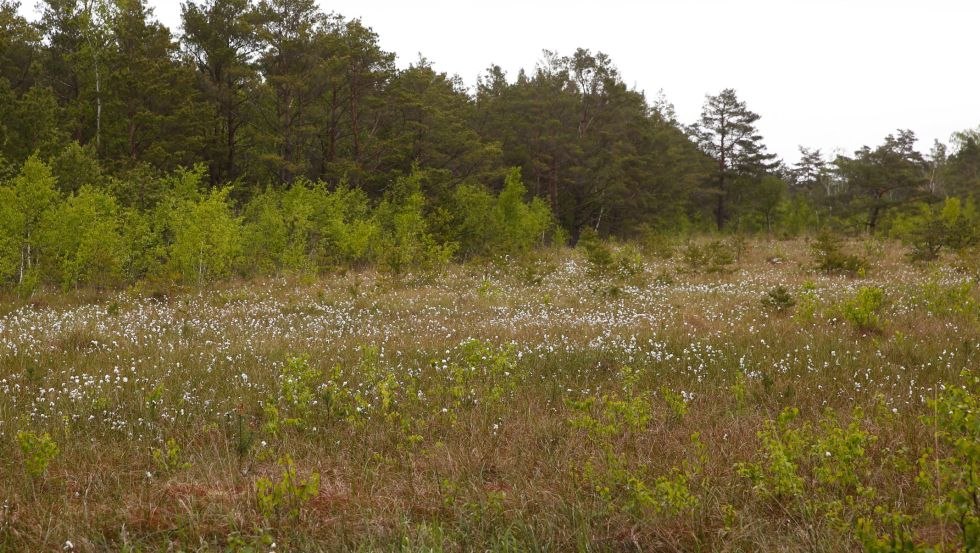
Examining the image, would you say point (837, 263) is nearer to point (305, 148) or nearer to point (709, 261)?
point (709, 261)

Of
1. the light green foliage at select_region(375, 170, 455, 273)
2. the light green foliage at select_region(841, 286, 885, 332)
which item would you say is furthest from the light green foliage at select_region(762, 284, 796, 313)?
the light green foliage at select_region(375, 170, 455, 273)

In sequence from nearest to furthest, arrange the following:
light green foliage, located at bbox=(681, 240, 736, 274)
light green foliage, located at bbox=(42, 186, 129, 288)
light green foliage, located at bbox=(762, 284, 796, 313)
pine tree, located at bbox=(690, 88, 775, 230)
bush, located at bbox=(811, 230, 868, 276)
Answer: light green foliage, located at bbox=(762, 284, 796, 313) → light green foliage, located at bbox=(42, 186, 129, 288) → bush, located at bbox=(811, 230, 868, 276) → light green foliage, located at bbox=(681, 240, 736, 274) → pine tree, located at bbox=(690, 88, 775, 230)

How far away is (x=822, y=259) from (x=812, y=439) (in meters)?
15.5

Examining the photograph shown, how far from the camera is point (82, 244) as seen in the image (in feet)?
46.2

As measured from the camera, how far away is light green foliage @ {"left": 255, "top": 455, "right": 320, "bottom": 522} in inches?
137

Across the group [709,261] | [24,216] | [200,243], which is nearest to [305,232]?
[200,243]

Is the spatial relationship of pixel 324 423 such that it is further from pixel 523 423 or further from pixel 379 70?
pixel 379 70

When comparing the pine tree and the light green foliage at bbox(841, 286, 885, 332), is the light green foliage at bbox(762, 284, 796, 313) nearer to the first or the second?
the light green foliage at bbox(841, 286, 885, 332)

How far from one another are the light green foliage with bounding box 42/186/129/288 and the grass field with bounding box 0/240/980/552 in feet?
10.5

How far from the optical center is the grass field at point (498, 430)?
11.3 ft

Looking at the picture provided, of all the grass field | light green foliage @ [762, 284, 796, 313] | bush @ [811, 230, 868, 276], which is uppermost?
bush @ [811, 230, 868, 276]

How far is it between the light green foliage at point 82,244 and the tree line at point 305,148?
0.07 meters

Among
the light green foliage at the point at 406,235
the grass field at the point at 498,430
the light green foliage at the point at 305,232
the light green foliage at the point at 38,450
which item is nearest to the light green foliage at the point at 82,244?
the grass field at the point at 498,430

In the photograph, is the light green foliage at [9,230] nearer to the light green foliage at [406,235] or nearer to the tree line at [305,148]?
the tree line at [305,148]
